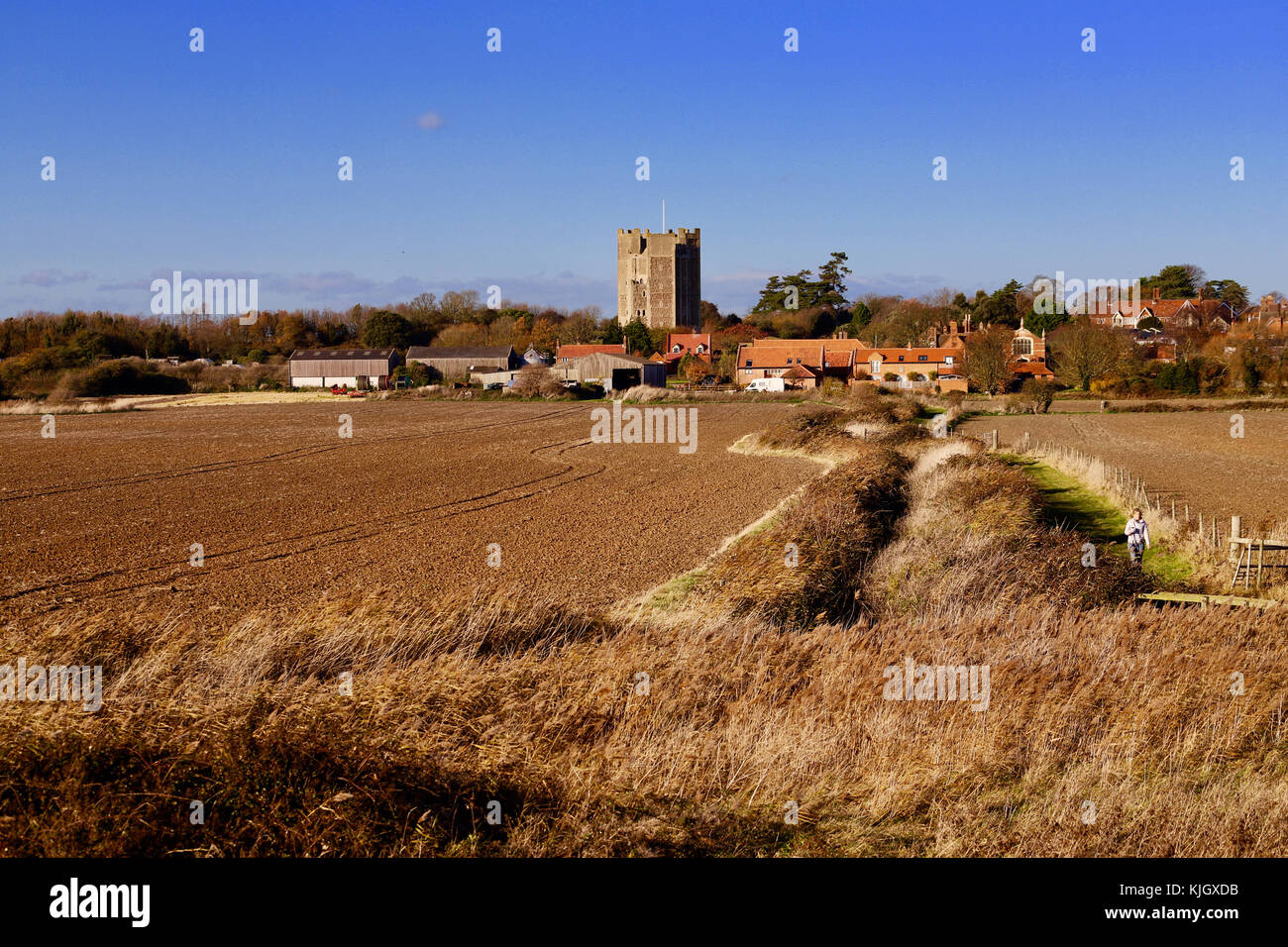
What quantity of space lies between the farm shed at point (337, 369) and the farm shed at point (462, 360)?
351 centimetres

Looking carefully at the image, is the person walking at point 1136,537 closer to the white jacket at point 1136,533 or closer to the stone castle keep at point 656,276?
the white jacket at point 1136,533

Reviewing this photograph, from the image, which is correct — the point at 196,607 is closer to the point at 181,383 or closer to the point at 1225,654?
the point at 1225,654

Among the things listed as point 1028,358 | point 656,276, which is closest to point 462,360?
point 656,276

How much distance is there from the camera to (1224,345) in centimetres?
7681

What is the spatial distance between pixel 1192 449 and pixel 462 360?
75.6 meters

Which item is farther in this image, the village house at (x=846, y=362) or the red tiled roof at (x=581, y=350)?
the red tiled roof at (x=581, y=350)

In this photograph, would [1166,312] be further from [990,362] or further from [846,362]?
[990,362]

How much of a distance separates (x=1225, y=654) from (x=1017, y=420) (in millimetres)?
52712

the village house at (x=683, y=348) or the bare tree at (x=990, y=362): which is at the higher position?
the village house at (x=683, y=348)

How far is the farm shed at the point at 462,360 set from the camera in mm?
101688

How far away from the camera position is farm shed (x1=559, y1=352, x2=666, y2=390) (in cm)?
8812

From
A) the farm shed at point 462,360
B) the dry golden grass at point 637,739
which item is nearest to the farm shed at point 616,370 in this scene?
the farm shed at point 462,360

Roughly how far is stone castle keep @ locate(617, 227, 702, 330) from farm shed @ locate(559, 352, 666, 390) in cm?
4850
